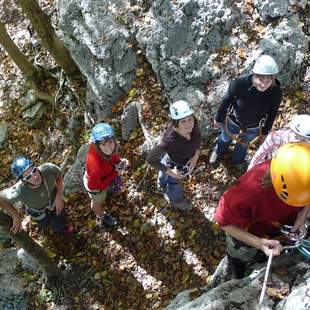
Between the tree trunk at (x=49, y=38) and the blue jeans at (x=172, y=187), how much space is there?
3.95 meters

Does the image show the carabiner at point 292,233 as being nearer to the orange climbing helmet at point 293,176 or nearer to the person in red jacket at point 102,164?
the orange climbing helmet at point 293,176

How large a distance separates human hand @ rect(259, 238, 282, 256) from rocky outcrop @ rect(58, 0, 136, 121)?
5052mm

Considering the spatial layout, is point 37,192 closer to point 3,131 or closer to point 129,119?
point 129,119

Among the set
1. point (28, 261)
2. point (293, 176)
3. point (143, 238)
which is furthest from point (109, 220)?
point (293, 176)

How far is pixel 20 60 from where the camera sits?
8523mm

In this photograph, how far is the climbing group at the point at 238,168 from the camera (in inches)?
122

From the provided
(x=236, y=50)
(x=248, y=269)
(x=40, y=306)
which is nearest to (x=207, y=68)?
(x=236, y=50)

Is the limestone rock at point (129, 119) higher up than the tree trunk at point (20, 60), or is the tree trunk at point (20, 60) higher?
the tree trunk at point (20, 60)

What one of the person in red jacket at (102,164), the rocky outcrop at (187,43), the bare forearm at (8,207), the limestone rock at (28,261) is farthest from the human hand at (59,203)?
the rocky outcrop at (187,43)

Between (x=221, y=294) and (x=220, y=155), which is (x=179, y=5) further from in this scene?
(x=221, y=294)

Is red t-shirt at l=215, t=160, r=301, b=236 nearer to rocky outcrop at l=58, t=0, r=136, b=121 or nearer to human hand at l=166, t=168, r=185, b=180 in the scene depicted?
human hand at l=166, t=168, r=185, b=180

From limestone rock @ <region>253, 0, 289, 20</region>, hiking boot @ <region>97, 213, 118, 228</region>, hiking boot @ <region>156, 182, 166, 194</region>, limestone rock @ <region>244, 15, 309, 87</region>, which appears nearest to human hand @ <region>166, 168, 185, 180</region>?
hiking boot @ <region>156, 182, 166, 194</region>

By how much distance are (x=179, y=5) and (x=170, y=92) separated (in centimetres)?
162

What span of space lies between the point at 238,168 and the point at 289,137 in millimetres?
2406
